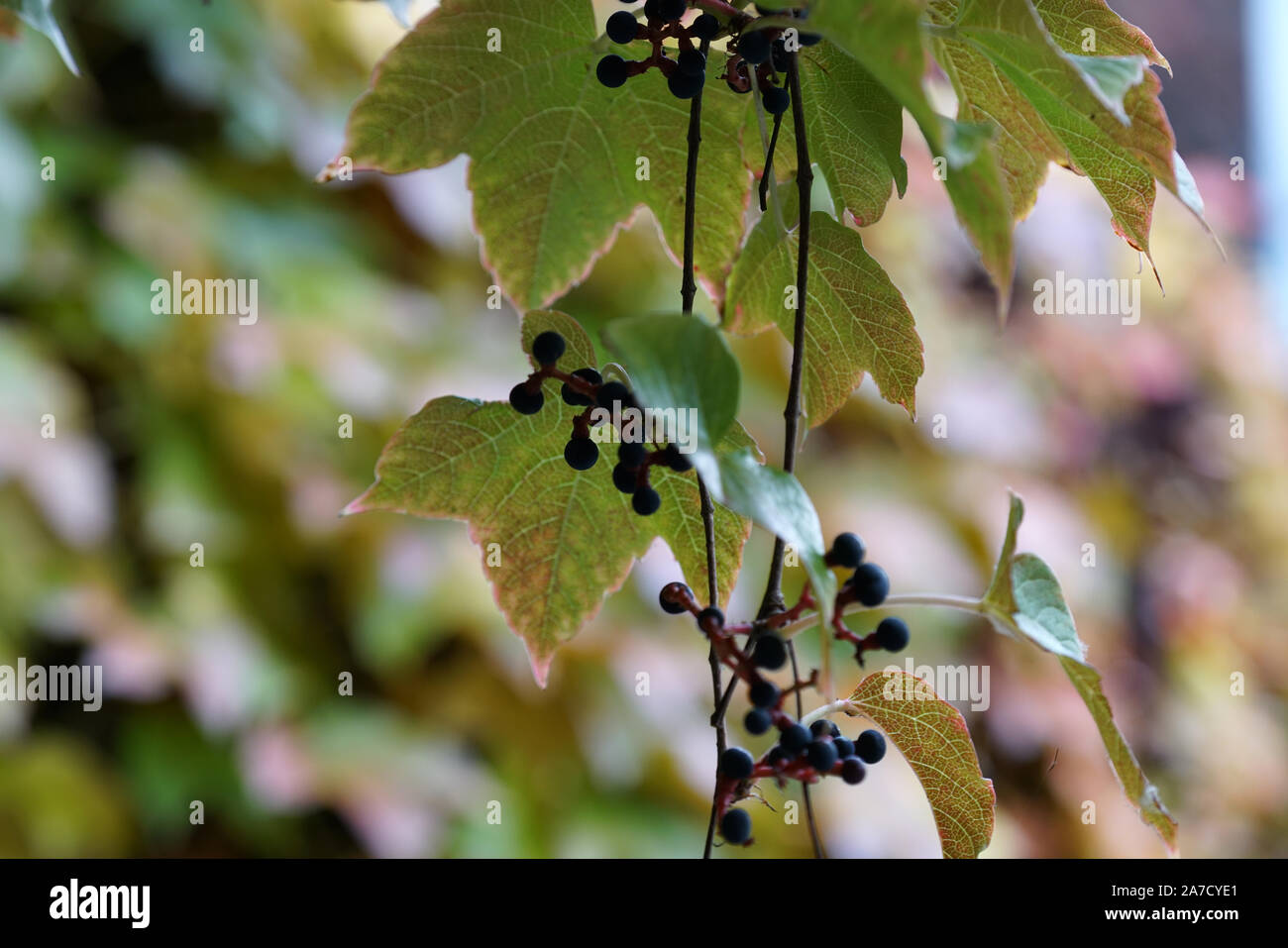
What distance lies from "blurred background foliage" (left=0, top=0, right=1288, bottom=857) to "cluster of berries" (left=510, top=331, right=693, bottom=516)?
854mm

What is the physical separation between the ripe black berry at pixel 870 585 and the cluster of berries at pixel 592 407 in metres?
0.06

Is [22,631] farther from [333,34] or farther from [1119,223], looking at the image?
[1119,223]

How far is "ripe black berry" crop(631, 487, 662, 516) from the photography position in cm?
31

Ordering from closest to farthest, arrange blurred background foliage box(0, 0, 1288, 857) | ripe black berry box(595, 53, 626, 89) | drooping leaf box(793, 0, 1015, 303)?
1. drooping leaf box(793, 0, 1015, 303)
2. ripe black berry box(595, 53, 626, 89)
3. blurred background foliage box(0, 0, 1288, 857)

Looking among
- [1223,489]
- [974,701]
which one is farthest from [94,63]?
[1223,489]

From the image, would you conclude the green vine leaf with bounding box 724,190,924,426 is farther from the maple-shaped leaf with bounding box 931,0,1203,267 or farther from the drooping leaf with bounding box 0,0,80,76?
the drooping leaf with bounding box 0,0,80,76

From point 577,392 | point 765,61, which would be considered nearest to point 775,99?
point 765,61

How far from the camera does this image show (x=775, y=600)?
297 mm

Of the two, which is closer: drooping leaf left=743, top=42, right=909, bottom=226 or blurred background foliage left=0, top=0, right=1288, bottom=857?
drooping leaf left=743, top=42, right=909, bottom=226

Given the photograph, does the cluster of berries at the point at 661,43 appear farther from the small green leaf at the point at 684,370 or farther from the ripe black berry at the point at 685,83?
the small green leaf at the point at 684,370

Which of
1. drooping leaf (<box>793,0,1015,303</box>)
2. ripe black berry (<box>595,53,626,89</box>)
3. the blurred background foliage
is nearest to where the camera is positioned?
drooping leaf (<box>793,0,1015,303</box>)

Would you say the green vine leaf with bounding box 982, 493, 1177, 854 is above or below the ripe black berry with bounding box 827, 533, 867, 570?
below

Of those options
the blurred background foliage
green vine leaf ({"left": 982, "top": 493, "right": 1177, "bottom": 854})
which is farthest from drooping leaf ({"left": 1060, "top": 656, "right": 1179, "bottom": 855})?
the blurred background foliage

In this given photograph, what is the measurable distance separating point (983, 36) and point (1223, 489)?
78.8 inches
